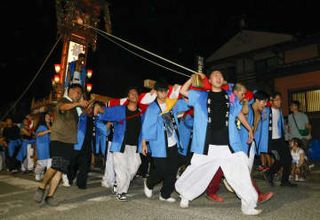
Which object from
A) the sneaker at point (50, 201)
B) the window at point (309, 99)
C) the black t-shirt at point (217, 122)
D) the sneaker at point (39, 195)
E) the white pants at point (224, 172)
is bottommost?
the sneaker at point (50, 201)

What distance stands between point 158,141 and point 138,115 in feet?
3.43

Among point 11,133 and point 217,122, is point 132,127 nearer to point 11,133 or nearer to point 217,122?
point 217,122

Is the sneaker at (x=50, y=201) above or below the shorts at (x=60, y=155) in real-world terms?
below

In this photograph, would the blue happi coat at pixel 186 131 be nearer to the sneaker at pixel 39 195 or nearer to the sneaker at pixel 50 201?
the sneaker at pixel 50 201

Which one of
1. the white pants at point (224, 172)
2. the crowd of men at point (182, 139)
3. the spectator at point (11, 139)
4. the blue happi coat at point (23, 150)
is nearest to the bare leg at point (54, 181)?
the crowd of men at point (182, 139)

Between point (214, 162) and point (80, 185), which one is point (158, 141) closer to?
point (214, 162)

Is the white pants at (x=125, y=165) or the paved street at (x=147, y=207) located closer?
the paved street at (x=147, y=207)

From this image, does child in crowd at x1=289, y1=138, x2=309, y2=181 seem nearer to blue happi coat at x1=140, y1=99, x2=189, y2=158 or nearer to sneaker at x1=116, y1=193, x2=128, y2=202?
blue happi coat at x1=140, y1=99, x2=189, y2=158

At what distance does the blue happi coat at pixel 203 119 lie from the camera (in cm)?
477

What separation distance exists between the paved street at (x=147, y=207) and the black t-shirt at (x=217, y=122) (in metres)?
1.02

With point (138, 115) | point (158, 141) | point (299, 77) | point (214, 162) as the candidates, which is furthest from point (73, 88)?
point (299, 77)

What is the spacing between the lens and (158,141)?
18.7ft

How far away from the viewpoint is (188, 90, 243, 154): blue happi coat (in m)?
4.77

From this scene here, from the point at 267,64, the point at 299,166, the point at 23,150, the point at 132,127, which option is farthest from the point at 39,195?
the point at 267,64
